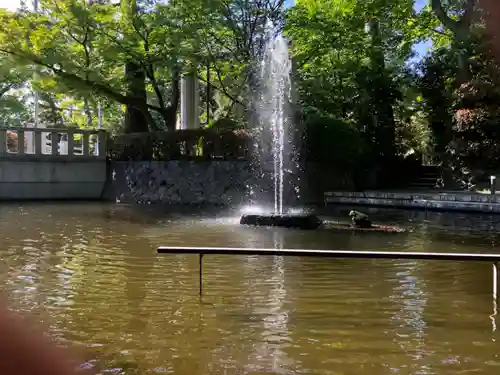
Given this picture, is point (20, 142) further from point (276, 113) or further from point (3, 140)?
point (276, 113)

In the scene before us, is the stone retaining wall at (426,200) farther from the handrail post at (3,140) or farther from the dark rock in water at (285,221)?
the handrail post at (3,140)

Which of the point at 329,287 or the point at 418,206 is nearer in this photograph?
the point at 329,287

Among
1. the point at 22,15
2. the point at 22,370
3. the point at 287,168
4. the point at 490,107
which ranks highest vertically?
the point at 22,15

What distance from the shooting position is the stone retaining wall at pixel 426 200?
48.8 ft

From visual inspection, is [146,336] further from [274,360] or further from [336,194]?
[336,194]

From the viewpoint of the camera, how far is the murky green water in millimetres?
3891

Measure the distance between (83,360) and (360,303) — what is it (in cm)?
271

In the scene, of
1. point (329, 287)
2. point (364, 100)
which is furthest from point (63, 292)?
point (364, 100)

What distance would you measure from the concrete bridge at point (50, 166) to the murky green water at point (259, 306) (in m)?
12.1

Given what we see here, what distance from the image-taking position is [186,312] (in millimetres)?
5086

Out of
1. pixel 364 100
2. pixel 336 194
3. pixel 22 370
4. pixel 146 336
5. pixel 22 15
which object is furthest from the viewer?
pixel 364 100

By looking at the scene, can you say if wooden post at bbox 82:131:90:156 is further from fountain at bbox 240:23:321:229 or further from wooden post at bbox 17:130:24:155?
fountain at bbox 240:23:321:229

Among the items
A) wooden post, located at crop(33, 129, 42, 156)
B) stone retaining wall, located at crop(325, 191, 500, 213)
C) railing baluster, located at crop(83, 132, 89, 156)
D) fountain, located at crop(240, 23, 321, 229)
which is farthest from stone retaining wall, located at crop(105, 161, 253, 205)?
stone retaining wall, located at crop(325, 191, 500, 213)

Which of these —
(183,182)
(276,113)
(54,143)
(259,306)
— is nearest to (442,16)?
(276,113)
